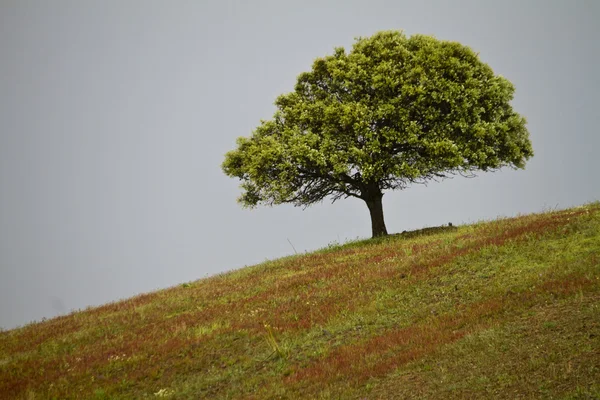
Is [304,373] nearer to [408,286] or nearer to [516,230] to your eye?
[408,286]

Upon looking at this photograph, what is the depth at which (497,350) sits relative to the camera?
10516 mm

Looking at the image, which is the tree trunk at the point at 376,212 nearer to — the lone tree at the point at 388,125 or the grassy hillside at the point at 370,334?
the lone tree at the point at 388,125

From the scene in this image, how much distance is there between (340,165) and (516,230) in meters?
11.4

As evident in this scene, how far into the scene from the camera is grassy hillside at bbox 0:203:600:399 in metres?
10.1

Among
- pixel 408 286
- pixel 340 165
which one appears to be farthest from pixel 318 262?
pixel 408 286

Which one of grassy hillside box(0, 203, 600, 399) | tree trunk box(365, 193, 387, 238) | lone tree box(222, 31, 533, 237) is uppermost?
lone tree box(222, 31, 533, 237)

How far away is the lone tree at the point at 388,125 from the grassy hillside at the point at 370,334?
25.6 feet

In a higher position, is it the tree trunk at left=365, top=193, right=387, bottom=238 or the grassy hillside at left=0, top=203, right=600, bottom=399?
the tree trunk at left=365, top=193, right=387, bottom=238

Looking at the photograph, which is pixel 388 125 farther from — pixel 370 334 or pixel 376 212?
pixel 370 334

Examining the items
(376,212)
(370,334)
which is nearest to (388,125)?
(376,212)

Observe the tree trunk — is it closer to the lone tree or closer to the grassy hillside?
the lone tree

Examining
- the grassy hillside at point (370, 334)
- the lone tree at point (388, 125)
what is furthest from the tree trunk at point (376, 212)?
the grassy hillside at point (370, 334)

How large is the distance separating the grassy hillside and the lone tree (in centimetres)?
779

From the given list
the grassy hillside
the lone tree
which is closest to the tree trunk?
the lone tree
